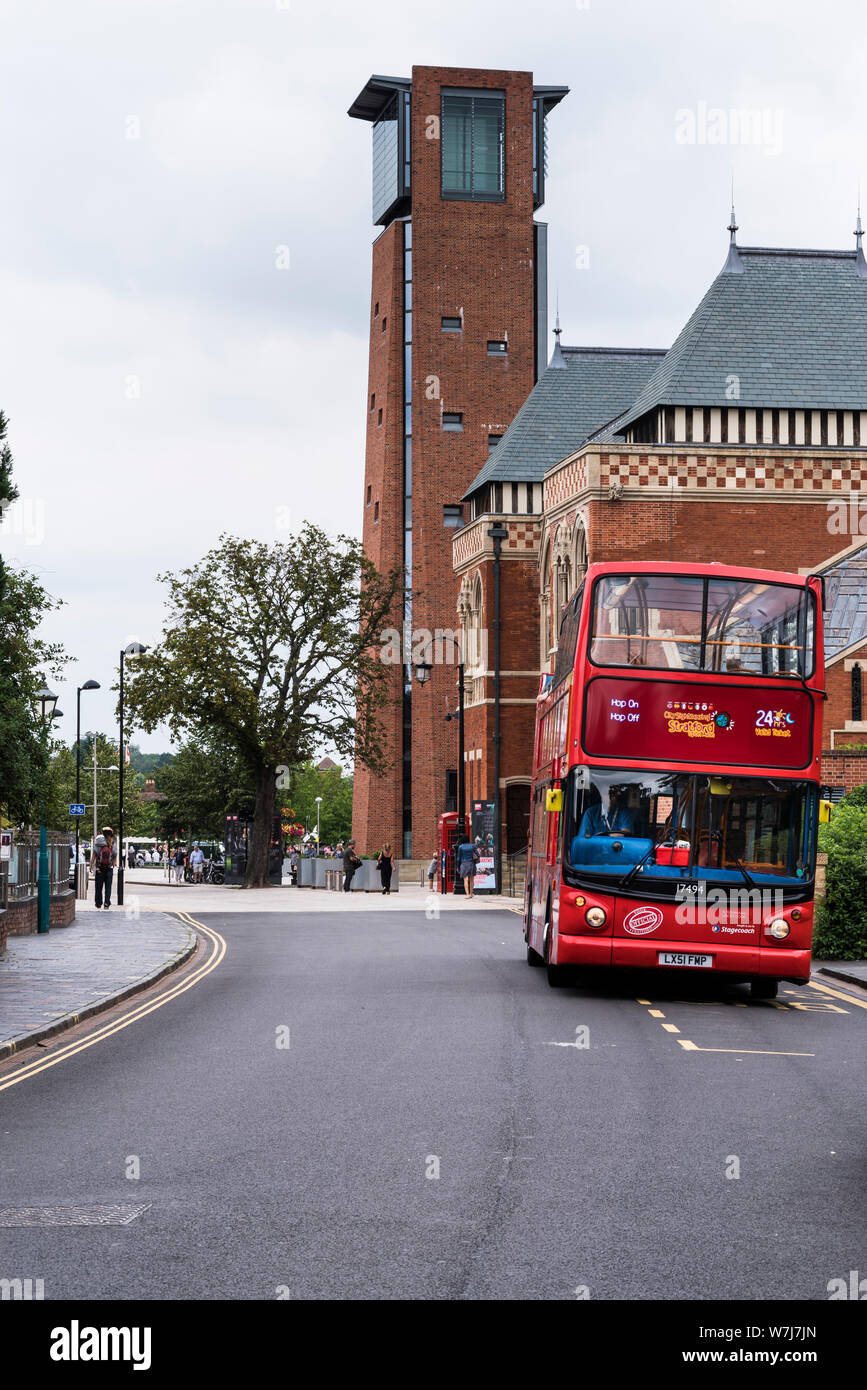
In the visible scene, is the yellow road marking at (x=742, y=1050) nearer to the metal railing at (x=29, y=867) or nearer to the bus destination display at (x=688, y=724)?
the bus destination display at (x=688, y=724)

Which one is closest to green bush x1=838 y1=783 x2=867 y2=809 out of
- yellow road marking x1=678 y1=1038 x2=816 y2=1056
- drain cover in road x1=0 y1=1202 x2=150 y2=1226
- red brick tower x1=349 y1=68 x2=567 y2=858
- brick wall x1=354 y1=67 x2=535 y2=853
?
yellow road marking x1=678 y1=1038 x2=816 y2=1056

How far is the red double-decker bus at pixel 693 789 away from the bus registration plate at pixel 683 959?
0.03ft

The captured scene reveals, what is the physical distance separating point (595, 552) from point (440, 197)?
115 feet

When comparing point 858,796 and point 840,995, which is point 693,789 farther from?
point 858,796

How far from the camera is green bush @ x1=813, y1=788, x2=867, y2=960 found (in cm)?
2297

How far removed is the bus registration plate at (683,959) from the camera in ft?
57.5

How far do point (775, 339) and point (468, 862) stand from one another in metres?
17.9

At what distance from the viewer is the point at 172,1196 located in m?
7.89

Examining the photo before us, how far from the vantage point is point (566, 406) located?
213ft

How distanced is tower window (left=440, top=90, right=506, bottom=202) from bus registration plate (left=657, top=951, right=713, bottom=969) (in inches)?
2569

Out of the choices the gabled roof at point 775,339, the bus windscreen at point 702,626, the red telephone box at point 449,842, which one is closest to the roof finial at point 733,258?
the gabled roof at point 775,339

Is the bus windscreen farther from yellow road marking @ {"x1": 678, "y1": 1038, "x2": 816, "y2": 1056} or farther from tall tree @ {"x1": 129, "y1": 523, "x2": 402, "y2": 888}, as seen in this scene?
→ tall tree @ {"x1": 129, "y1": 523, "x2": 402, "y2": 888}

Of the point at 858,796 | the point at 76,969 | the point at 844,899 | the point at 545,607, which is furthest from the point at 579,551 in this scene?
the point at 76,969
